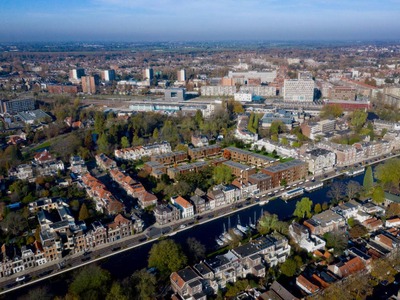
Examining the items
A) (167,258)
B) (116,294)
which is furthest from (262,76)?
(116,294)

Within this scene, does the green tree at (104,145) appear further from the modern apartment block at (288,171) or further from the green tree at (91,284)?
the green tree at (91,284)

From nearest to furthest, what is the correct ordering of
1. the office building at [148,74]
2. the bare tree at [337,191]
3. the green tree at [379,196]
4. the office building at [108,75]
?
1. the green tree at [379,196]
2. the bare tree at [337,191]
3. the office building at [148,74]
4. the office building at [108,75]

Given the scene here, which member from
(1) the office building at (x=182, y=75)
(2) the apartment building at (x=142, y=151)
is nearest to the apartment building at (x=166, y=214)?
(2) the apartment building at (x=142, y=151)

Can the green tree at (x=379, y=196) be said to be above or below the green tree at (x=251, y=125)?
below

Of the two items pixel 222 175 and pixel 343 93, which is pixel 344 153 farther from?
pixel 343 93

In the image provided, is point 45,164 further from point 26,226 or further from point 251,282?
point 251,282

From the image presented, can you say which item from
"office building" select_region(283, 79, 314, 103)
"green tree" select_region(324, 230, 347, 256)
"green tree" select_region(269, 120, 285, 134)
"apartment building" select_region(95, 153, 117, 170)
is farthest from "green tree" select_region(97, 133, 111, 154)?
"office building" select_region(283, 79, 314, 103)
